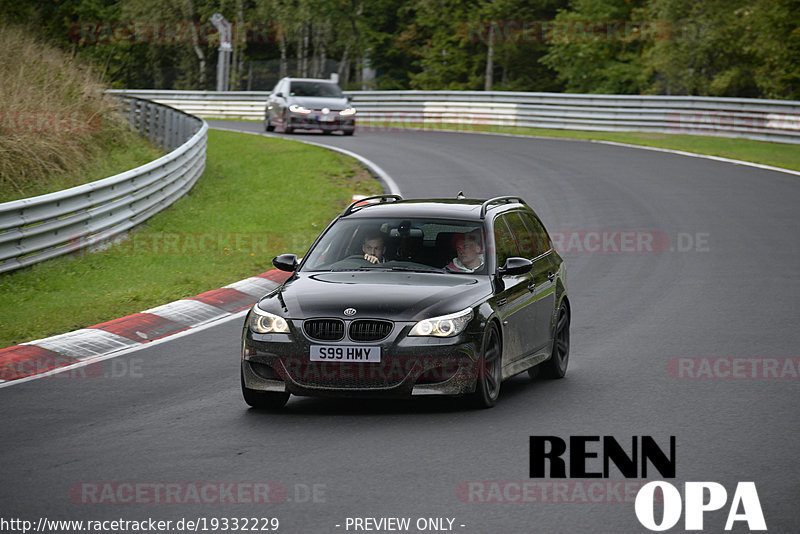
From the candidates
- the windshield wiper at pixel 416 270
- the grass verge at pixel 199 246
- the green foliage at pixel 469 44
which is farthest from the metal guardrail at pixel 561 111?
the windshield wiper at pixel 416 270

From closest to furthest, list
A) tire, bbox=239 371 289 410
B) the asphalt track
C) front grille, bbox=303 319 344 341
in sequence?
the asphalt track → front grille, bbox=303 319 344 341 → tire, bbox=239 371 289 410

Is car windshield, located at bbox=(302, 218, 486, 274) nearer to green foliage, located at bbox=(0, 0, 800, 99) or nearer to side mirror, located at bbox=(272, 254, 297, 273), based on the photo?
side mirror, located at bbox=(272, 254, 297, 273)

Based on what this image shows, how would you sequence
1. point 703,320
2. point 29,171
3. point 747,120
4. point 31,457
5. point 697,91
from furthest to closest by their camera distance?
point 697,91
point 747,120
point 29,171
point 703,320
point 31,457

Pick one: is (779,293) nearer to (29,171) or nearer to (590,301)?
(590,301)

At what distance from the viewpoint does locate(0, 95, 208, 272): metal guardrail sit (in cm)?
1564

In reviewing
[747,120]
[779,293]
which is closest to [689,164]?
[747,120]

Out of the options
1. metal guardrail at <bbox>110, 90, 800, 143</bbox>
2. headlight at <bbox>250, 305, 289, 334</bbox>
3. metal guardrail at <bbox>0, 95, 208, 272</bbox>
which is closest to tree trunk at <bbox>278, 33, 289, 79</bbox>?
metal guardrail at <bbox>110, 90, 800, 143</bbox>

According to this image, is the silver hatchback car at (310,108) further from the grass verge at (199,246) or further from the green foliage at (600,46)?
the green foliage at (600,46)

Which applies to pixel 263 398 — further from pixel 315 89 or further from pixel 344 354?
pixel 315 89

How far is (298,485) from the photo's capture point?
6.85m

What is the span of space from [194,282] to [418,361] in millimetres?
7490

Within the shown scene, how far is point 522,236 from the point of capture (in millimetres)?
10867

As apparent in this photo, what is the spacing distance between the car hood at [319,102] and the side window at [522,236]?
26.8 meters

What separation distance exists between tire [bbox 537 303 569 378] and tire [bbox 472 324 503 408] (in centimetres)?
134
